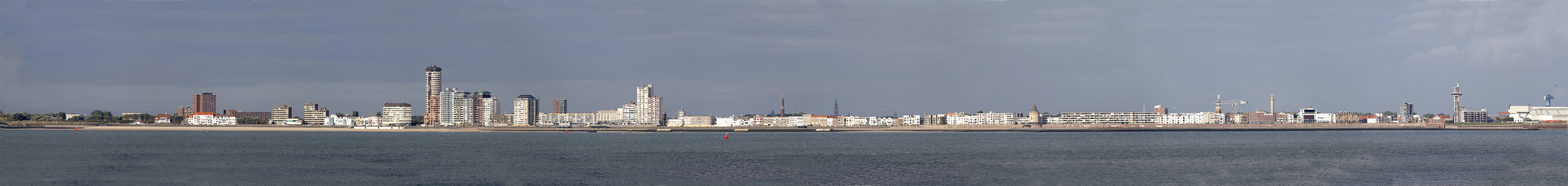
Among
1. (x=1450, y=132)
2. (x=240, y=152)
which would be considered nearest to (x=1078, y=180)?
(x=240, y=152)

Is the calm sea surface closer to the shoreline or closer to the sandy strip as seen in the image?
the shoreline

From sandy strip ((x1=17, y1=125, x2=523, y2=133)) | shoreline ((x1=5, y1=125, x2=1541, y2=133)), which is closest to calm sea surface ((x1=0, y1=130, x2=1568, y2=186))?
shoreline ((x1=5, y1=125, x2=1541, y2=133))

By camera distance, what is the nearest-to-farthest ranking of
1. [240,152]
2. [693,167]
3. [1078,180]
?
[1078,180]
[693,167]
[240,152]

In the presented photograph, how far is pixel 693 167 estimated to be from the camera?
45.5 m

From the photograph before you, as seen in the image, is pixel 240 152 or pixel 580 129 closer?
pixel 240 152

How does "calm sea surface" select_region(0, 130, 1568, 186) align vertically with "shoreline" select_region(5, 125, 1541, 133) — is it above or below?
above

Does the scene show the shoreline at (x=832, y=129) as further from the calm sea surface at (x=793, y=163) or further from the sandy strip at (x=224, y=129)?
the calm sea surface at (x=793, y=163)

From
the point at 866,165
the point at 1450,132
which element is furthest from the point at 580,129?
the point at 866,165

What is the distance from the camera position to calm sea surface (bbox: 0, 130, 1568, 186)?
123ft

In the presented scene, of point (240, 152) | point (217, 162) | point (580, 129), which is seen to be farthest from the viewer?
point (580, 129)

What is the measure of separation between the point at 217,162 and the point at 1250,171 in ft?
149

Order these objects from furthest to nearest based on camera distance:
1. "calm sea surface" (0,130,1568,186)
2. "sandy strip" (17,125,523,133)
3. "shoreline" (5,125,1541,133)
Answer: "sandy strip" (17,125,523,133), "shoreline" (5,125,1541,133), "calm sea surface" (0,130,1568,186)

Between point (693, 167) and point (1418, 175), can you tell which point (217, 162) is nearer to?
point (693, 167)

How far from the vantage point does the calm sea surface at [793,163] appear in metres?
37.5
